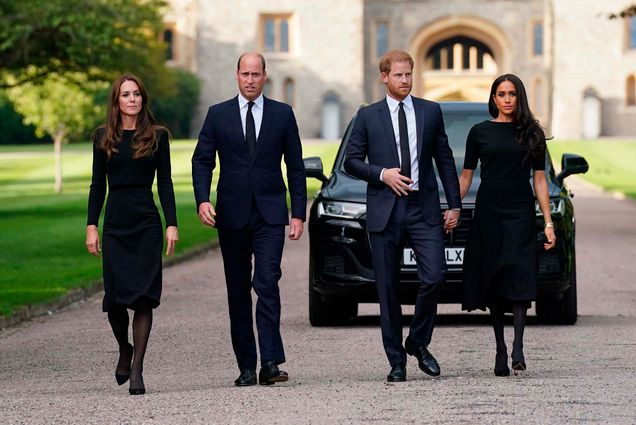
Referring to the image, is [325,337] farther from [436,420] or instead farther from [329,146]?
[329,146]

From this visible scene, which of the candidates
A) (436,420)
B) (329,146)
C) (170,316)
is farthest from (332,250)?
(329,146)

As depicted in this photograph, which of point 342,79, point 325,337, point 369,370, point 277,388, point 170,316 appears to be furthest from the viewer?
point 342,79

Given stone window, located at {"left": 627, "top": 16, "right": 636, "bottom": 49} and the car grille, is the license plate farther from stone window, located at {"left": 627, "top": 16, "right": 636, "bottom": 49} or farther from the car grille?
stone window, located at {"left": 627, "top": 16, "right": 636, "bottom": 49}

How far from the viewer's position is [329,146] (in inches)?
2530

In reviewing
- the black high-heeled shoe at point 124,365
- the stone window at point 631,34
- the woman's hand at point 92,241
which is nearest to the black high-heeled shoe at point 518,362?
the black high-heeled shoe at point 124,365

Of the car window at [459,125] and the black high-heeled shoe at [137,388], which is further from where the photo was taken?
the car window at [459,125]

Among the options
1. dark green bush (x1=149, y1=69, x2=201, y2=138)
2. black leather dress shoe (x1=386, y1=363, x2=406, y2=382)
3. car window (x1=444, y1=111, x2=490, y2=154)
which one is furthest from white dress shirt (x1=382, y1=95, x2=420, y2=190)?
dark green bush (x1=149, y1=69, x2=201, y2=138)

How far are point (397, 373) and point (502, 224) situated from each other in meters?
1.15

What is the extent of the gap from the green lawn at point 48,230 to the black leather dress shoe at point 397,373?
5349mm

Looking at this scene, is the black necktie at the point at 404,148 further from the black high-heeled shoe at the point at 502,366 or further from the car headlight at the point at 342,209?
the car headlight at the point at 342,209

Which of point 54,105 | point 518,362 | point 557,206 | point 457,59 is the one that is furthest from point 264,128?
point 457,59

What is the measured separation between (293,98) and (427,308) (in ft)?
243

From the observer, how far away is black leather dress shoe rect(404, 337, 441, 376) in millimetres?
8820

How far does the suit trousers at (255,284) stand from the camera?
8703mm
